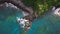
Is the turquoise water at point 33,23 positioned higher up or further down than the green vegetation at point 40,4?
further down

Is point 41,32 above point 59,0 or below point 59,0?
below

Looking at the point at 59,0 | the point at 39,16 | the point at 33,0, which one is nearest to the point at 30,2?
the point at 33,0

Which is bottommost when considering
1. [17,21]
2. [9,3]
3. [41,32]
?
[41,32]

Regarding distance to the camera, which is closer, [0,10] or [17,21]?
[17,21]

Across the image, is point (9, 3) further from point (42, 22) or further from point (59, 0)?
point (59, 0)

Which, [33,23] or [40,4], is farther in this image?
[40,4]

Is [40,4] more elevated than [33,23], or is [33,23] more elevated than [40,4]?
[40,4]
